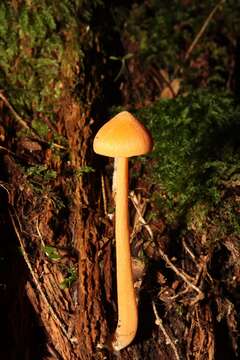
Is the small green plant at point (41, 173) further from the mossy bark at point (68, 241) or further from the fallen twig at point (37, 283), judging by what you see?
the fallen twig at point (37, 283)

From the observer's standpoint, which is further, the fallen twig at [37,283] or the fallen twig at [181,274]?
the fallen twig at [181,274]

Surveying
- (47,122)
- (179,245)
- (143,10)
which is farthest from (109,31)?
(179,245)

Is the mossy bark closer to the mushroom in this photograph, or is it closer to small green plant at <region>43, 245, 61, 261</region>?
small green plant at <region>43, 245, 61, 261</region>

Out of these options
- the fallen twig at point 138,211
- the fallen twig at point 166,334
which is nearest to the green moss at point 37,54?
the fallen twig at point 138,211

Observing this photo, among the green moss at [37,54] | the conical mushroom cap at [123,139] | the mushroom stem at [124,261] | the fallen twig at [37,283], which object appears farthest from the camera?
the green moss at [37,54]

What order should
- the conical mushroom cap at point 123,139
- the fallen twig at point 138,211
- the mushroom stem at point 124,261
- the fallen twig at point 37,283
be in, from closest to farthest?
the conical mushroom cap at point 123,139 → the mushroom stem at point 124,261 → the fallen twig at point 37,283 → the fallen twig at point 138,211

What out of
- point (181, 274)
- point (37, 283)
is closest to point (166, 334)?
point (181, 274)

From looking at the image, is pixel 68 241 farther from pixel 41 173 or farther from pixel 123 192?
pixel 123 192

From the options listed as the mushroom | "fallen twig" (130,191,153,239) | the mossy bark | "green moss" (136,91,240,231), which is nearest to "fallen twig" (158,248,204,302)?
the mossy bark
